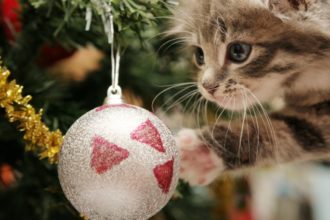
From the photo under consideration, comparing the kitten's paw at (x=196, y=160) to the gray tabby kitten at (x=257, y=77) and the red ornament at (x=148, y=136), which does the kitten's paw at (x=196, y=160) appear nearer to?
the gray tabby kitten at (x=257, y=77)

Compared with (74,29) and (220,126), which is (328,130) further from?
(74,29)

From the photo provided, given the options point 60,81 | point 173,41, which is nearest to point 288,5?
point 173,41

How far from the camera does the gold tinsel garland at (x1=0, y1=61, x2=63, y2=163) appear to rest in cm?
45

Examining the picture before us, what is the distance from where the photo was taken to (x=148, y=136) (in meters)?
0.40

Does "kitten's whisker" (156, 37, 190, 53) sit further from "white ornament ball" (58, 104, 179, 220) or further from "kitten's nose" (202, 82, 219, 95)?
"white ornament ball" (58, 104, 179, 220)

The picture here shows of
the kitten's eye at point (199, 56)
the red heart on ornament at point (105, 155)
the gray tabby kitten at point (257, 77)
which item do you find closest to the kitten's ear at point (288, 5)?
the gray tabby kitten at point (257, 77)

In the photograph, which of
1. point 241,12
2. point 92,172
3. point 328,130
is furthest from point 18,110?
point 328,130

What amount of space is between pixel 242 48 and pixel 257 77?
1.6 inches

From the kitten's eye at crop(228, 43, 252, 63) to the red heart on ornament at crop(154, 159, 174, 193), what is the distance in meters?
0.16

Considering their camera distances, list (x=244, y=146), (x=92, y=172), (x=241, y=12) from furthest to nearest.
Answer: (x=244, y=146)
(x=241, y=12)
(x=92, y=172)

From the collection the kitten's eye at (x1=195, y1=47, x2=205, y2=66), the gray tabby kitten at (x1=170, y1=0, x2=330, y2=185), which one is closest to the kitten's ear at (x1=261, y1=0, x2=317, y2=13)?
the gray tabby kitten at (x1=170, y1=0, x2=330, y2=185)

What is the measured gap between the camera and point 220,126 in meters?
0.61

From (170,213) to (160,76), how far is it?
0.61 ft

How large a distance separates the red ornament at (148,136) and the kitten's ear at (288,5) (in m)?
0.18
